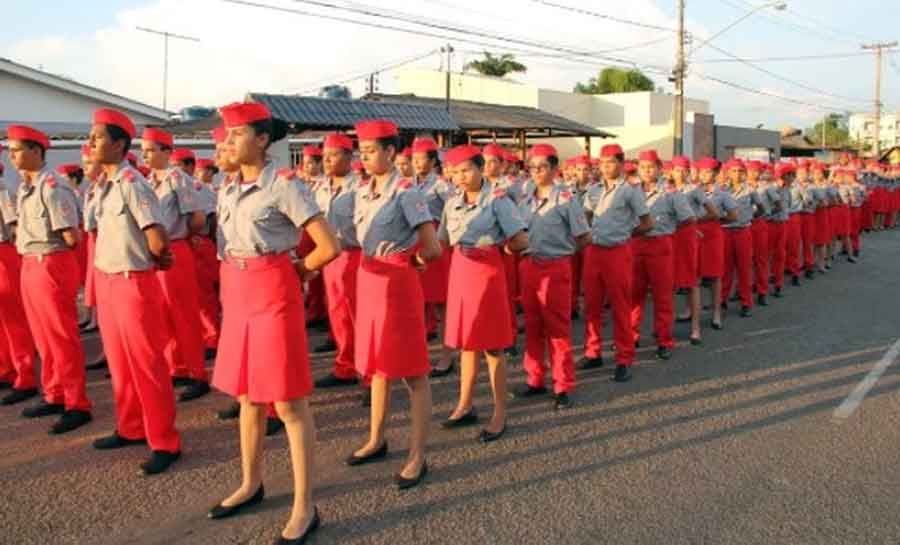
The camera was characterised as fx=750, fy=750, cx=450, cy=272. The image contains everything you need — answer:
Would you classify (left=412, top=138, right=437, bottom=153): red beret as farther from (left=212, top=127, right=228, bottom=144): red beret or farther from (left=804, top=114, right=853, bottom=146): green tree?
(left=804, top=114, right=853, bottom=146): green tree

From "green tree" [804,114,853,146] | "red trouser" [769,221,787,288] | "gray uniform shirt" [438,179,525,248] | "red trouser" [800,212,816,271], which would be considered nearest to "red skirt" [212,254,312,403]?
"gray uniform shirt" [438,179,525,248]

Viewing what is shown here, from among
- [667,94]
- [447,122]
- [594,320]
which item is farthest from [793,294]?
[667,94]

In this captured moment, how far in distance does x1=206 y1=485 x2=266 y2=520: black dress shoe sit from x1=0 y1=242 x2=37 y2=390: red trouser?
9.71ft

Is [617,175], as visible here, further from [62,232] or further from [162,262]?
[62,232]

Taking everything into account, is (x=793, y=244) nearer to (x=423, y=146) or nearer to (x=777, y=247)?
(x=777, y=247)

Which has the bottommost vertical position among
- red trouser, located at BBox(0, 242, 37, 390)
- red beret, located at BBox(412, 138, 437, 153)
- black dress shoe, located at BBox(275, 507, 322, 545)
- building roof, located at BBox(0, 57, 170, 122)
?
black dress shoe, located at BBox(275, 507, 322, 545)

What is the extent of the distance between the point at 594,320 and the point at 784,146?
48187 millimetres

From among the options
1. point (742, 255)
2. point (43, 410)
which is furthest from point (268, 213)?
point (742, 255)

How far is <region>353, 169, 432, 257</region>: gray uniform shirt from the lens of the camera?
412 centimetres

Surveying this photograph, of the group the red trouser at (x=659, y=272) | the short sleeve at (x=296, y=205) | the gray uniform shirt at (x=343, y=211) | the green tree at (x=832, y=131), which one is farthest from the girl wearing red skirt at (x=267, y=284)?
the green tree at (x=832, y=131)

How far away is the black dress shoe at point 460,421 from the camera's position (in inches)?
202

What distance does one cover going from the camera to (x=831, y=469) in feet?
14.4

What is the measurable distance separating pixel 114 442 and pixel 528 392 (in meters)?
2.98

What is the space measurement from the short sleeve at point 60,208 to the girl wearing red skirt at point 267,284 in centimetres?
204
